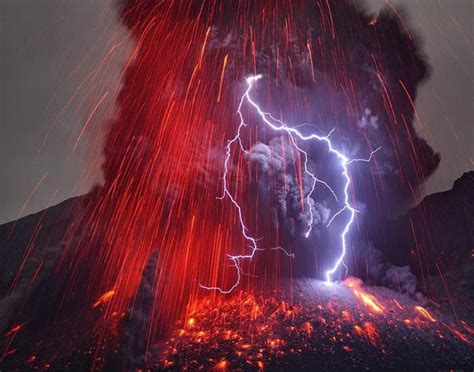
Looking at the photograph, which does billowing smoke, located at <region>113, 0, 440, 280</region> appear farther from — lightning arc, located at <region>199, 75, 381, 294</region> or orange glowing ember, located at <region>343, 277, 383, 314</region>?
orange glowing ember, located at <region>343, 277, 383, 314</region>

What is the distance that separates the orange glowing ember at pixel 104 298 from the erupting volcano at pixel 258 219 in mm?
97

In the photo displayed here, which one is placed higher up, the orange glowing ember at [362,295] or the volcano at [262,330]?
the orange glowing ember at [362,295]

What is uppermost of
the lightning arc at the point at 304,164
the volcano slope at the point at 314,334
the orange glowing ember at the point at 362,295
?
the lightning arc at the point at 304,164

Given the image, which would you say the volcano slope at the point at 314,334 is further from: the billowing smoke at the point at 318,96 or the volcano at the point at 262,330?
the billowing smoke at the point at 318,96

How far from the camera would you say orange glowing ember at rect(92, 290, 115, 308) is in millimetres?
14549

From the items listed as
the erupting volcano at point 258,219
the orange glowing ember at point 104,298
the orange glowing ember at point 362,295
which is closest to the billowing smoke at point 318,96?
the erupting volcano at point 258,219

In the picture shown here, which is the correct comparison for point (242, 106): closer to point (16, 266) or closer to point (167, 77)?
point (167, 77)

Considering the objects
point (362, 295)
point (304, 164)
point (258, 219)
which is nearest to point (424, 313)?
point (362, 295)

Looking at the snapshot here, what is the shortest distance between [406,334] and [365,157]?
13100mm

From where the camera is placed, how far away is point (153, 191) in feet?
61.8

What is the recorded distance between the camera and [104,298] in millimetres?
14953

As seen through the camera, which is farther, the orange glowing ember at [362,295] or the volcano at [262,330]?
the orange glowing ember at [362,295]

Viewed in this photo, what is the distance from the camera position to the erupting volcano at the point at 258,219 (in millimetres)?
11977

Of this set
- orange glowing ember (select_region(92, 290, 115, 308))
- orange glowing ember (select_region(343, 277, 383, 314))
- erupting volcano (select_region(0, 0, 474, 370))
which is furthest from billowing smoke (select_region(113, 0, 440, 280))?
orange glowing ember (select_region(92, 290, 115, 308))
